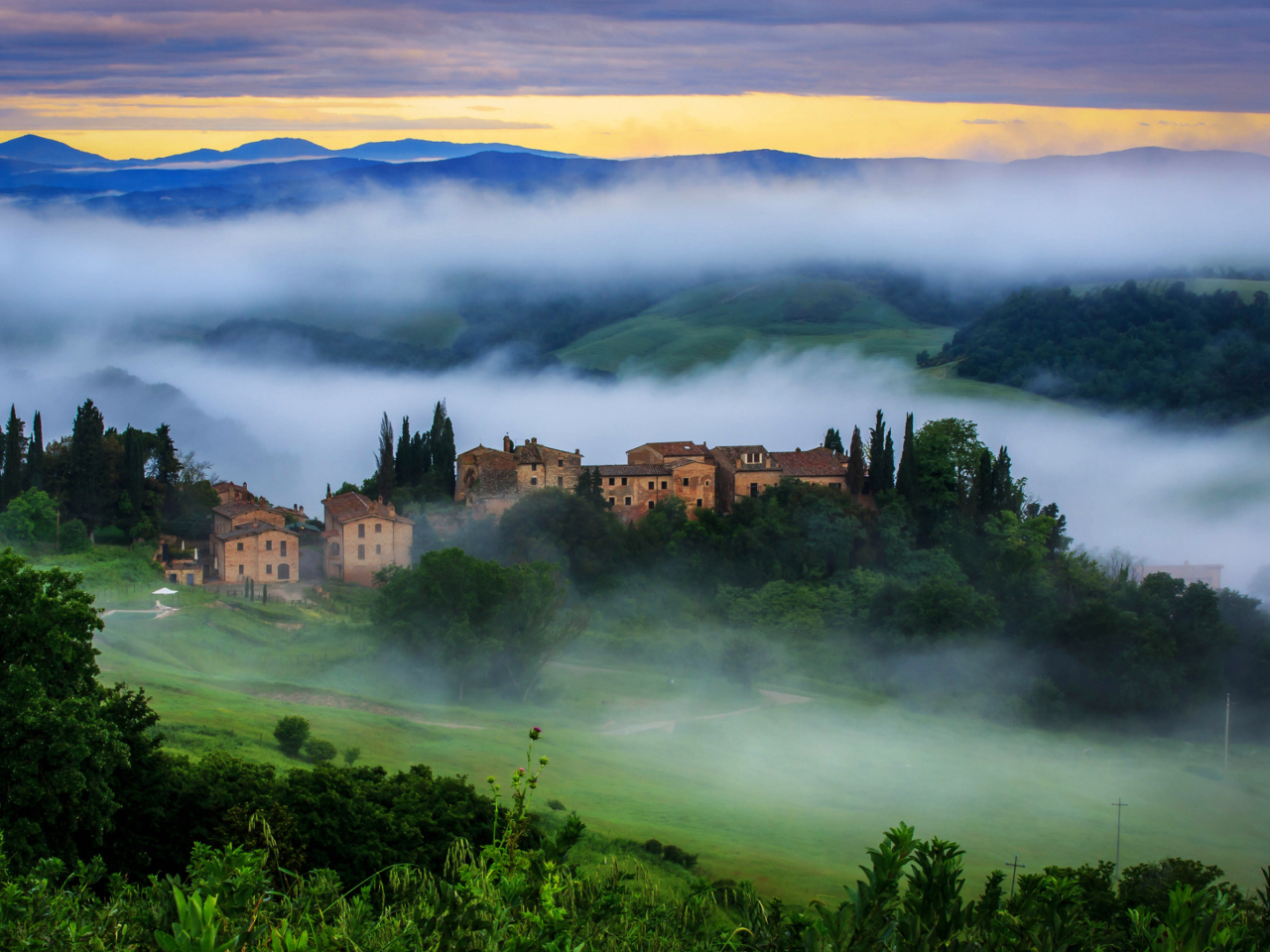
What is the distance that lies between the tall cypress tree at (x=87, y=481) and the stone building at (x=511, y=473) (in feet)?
56.4

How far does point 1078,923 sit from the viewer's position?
8.75 m

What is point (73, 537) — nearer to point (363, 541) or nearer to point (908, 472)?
point (363, 541)

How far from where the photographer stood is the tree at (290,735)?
1319 inches

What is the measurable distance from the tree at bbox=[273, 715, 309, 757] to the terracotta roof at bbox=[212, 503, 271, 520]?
2657 centimetres

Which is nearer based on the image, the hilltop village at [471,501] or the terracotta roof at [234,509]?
the hilltop village at [471,501]

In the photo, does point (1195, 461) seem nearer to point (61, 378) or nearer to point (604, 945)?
point (604, 945)

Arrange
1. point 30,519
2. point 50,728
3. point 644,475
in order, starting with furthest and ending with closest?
point 644,475, point 30,519, point 50,728

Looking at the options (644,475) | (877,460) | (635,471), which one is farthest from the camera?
(877,460)

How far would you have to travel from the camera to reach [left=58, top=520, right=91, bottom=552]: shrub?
56812 millimetres

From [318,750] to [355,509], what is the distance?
91.0 feet

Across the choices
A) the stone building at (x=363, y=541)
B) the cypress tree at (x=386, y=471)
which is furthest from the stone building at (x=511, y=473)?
the stone building at (x=363, y=541)

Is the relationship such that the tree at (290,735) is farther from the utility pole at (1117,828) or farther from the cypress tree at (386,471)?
the cypress tree at (386,471)

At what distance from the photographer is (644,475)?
67.9 m

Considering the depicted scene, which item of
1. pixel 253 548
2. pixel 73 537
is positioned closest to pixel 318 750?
pixel 253 548
